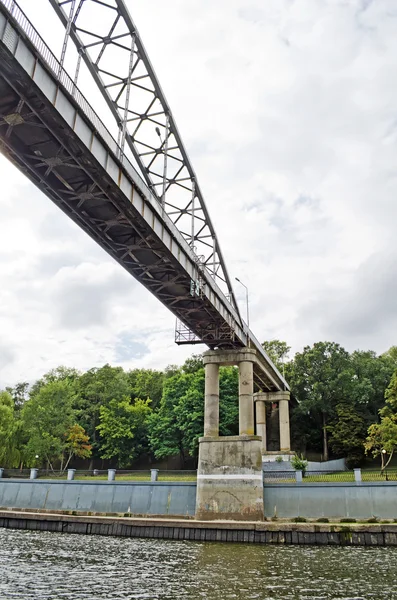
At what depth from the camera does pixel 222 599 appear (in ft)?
31.0

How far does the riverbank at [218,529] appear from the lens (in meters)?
19.6

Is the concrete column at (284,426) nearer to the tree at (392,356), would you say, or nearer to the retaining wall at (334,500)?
the tree at (392,356)

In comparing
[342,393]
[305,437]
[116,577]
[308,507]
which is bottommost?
[116,577]

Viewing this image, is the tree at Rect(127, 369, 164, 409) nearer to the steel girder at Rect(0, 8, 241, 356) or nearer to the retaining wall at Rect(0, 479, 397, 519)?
the retaining wall at Rect(0, 479, 397, 519)

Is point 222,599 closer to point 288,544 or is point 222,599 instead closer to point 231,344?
point 288,544

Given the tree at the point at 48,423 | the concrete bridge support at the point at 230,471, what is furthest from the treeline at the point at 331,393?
the tree at the point at 48,423

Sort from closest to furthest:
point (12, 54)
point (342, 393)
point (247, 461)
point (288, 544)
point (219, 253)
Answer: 1. point (12, 54)
2. point (288, 544)
3. point (247, 461)
4. point (219, 253)
5. point (342, 393)

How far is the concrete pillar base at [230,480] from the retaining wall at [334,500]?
108 centimetres

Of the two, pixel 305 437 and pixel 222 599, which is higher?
pixel 305 437

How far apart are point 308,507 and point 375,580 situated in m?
12.8

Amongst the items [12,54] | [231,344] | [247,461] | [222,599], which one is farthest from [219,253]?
[222,599]

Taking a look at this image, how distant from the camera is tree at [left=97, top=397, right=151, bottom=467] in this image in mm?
54344

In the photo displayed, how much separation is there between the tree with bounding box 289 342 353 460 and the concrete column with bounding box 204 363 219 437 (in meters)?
27.3

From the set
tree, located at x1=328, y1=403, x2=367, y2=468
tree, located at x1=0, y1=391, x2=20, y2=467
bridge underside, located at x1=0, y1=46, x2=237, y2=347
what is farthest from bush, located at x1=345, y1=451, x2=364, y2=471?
tree, located at x1=0, y1=391, x2=20, y2=467
